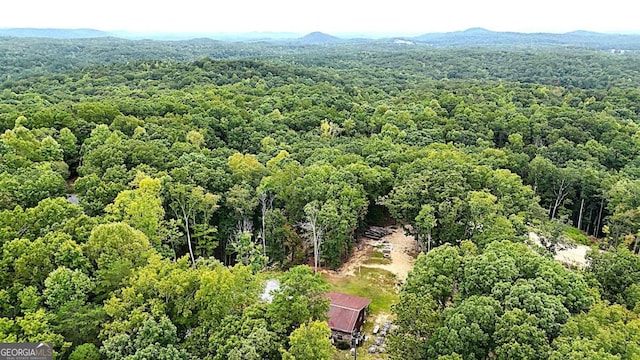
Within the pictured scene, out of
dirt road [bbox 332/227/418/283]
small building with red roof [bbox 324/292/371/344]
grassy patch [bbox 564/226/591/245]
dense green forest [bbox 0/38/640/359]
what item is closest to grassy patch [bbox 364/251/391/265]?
dirt road [bbox 332/227/418/283]

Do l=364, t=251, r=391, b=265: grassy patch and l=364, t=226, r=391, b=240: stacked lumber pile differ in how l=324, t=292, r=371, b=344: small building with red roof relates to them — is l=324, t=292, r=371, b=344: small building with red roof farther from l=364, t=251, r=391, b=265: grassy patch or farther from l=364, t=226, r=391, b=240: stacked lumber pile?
l=364, t=226, r=391, b=240: stacked lumber pile

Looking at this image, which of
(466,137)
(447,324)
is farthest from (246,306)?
(466,137)

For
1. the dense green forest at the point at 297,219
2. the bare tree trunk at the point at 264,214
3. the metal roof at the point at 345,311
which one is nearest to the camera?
the dense green forest at the point at 297,219

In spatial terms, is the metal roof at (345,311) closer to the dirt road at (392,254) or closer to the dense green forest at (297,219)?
the dense green forest at (297,219)

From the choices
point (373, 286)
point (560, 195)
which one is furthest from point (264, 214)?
point (560, 195)

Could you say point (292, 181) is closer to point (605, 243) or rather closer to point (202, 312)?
point (202, 312)

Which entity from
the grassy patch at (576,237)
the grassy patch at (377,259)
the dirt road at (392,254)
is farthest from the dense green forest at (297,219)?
the grassy patch at (377,259)
